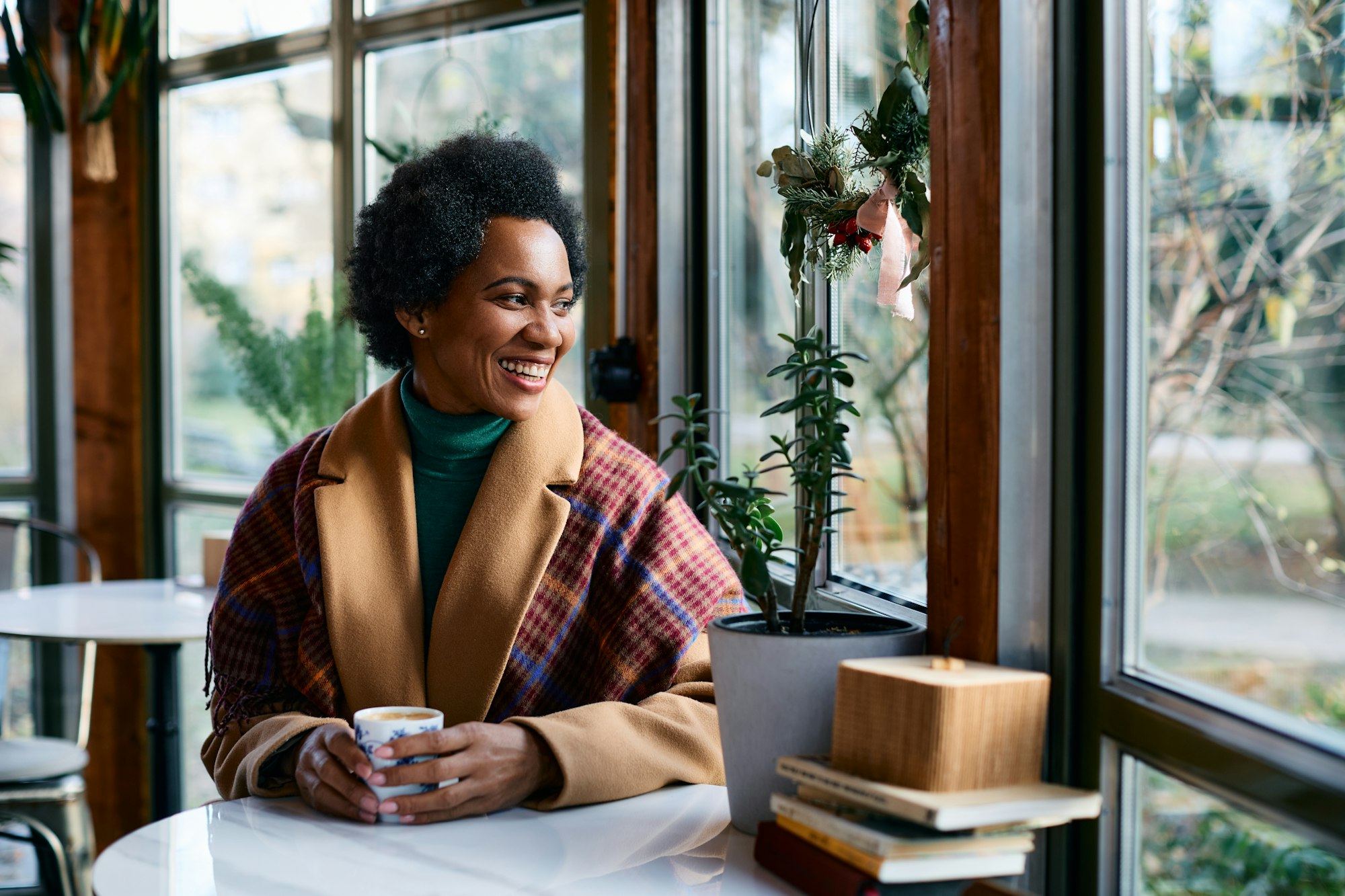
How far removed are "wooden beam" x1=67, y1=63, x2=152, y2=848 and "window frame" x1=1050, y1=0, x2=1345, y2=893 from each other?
3485 millimetres

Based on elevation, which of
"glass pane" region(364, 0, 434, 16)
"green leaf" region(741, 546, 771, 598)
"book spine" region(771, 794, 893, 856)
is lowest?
"book spine" region(771, 794, 893, 856)

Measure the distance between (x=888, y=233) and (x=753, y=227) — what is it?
0.98 m

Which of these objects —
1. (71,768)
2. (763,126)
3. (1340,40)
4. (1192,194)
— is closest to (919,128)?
(1192,194)

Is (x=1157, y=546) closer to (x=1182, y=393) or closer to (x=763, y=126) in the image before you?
(x=1182, y=393)

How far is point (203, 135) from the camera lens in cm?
381

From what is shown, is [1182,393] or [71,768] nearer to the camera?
[1182,393]

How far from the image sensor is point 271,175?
3674 mm

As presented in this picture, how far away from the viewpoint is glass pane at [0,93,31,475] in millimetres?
3799

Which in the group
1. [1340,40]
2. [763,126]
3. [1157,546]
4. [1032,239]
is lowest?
[1157,546]

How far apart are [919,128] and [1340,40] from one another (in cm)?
47

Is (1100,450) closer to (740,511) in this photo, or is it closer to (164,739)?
(740,511)

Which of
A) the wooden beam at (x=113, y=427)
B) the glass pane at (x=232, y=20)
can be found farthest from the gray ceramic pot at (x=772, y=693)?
the wooden beam at (x=113, y=427)

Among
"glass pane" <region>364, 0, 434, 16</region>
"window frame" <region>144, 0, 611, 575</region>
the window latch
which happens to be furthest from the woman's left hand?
"glass pane" <region>364, 0, 434, 16</region>

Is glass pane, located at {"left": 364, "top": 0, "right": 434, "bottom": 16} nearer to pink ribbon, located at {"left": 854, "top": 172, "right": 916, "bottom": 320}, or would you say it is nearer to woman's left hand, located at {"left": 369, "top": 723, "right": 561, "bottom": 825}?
pink ribbon, located at {"left": 854, "top": 172, "right": 916, "bottom": 320}
